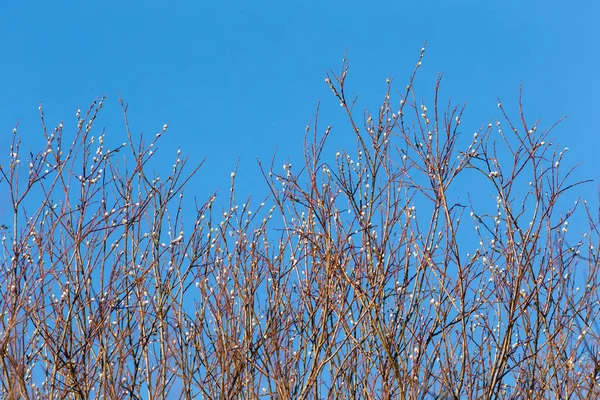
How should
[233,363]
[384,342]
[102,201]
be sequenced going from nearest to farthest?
[384,342]
[233,363]
[102,201]

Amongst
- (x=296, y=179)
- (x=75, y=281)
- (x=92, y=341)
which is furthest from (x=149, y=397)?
(x=296, y=179)

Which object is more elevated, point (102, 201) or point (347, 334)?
point (102, 201)

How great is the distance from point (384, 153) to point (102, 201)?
5.54 feet

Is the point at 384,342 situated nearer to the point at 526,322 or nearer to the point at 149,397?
the point at 526,322

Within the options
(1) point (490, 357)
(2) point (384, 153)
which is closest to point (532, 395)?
(1) point (490, 357)

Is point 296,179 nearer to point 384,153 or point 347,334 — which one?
point 384,153

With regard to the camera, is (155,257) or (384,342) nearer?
(384,342)

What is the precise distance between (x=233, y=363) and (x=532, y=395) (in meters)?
1.68

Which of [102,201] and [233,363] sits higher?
[102,201]

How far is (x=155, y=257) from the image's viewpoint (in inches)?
184

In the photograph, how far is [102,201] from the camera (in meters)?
4.63

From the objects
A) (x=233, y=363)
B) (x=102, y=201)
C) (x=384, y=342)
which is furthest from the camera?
(x=102, y=201)

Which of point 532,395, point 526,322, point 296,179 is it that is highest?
point 296,179

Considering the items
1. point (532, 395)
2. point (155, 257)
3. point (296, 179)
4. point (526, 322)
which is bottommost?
point (532, 395)
